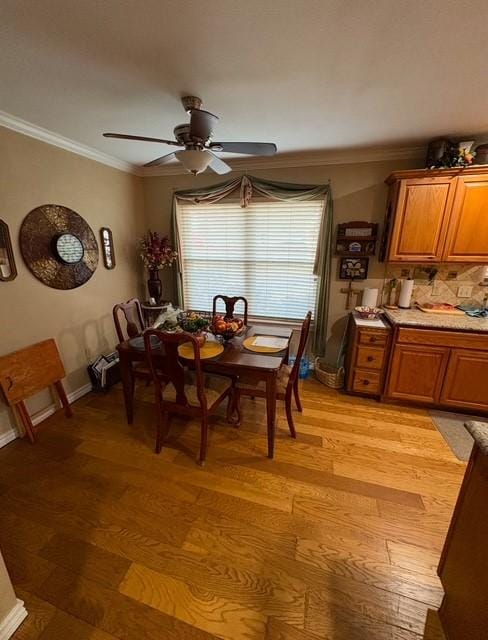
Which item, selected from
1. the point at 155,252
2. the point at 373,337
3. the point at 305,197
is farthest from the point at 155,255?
the point at 373,337

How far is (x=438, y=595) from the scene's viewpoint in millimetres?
1242

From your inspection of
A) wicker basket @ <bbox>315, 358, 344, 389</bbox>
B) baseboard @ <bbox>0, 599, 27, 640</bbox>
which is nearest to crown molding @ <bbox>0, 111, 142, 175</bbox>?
baseboard @ <bbox>0, 599, 27, 640</bbox>

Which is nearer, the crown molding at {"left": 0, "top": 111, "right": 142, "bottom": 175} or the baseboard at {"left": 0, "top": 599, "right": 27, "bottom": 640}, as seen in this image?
the baseboard at {"left": 0, "top": 599, "right": 27, "bottom": 640}

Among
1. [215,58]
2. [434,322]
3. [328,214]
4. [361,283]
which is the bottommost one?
[434,322]

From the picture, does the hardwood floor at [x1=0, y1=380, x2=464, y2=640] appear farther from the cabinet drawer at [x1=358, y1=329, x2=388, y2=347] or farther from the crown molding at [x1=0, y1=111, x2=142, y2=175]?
the crown molding at [x1=0, y1=111, x2=142, y2=175]

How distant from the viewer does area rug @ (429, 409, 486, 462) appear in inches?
83.6

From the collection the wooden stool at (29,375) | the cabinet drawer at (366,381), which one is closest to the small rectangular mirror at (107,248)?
the wooden stool at (29,375)

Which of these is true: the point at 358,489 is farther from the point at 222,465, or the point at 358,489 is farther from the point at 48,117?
the point at 48,117

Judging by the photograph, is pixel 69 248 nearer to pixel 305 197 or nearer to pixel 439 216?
pixel 305 197

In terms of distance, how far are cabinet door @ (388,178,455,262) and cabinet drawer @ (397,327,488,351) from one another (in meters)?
0.72

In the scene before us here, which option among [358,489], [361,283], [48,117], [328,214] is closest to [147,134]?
[48,117]

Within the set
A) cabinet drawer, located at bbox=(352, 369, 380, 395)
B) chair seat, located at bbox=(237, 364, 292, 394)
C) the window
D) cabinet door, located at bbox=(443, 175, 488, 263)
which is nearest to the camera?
chair seat, located at bbox=(237, 364, 292, 394)

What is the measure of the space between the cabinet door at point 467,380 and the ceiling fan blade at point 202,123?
106 inches

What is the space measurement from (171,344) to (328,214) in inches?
90.3
